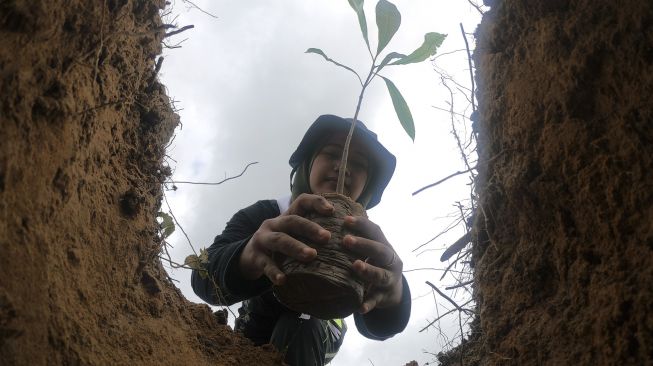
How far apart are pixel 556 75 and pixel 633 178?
0.98 feet

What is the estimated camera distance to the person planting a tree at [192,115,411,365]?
1231 mm

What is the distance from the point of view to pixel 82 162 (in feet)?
3.24

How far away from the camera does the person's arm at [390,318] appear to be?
1614mm

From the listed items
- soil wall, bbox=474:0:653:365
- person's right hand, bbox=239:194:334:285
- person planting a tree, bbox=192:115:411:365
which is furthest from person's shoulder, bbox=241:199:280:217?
soil wall, bbox=474:0:653:365

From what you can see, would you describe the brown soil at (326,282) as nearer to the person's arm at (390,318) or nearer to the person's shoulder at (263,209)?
the person's arm at (390,318)

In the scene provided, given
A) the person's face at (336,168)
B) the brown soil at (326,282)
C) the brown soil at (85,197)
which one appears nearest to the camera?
the brown soil at (85,197)

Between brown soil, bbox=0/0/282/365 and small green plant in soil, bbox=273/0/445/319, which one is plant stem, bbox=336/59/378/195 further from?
brown soil, bbox=0/0/282/365

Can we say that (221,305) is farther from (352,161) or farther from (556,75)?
(556,75)

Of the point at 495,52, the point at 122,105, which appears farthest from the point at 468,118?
the point at 122,105

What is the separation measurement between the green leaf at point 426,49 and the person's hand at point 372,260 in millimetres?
737

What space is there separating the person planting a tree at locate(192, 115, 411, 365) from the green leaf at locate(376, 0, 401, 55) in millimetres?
307

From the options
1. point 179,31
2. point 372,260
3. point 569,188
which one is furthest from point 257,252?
point 569,188

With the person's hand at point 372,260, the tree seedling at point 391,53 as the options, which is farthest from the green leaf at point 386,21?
the person's hand at point 372,260

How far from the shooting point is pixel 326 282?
3.78 feet
